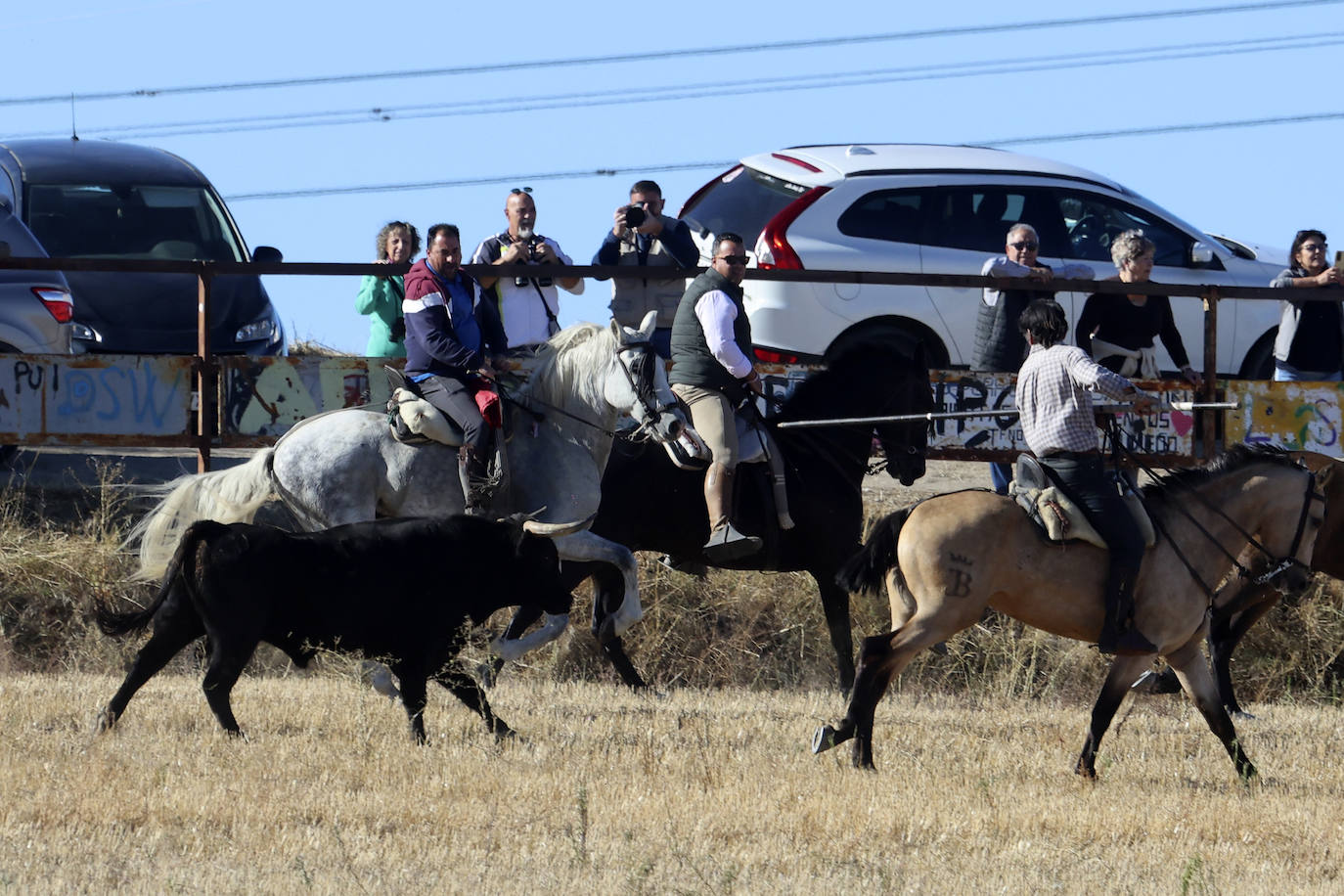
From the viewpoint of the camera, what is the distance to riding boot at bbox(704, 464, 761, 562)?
10.9 meters

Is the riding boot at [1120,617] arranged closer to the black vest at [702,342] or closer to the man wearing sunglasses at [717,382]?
the man wearing sunglasses at [717,382]

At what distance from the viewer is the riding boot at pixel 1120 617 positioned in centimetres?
863

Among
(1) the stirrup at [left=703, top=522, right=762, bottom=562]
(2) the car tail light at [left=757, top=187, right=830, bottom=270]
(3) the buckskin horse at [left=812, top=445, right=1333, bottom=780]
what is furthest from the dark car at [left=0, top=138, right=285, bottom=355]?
(3) the buckskin horse at [left=812, top=445, right=1333, bottom=780]

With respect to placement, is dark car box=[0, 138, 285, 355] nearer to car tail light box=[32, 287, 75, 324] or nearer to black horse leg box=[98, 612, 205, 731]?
car tail light box=[32, 287, 75, 324]

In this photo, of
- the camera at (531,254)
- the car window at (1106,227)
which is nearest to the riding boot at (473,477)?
the camera at (531,254)

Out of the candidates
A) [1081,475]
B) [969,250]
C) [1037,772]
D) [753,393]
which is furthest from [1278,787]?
Result: [969,250]

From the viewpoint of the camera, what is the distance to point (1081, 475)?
342 inches

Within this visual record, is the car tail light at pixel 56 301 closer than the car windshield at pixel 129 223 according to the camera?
Yes

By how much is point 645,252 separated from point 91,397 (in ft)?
12.0

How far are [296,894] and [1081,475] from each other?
14.0 feet

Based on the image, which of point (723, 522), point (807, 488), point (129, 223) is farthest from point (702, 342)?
point (129, 223)

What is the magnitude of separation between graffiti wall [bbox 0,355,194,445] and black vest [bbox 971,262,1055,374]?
5233 millimetres

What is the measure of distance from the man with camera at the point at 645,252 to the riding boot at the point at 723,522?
1.72 m

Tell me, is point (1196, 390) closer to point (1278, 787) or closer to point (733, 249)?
point (733, 249)
